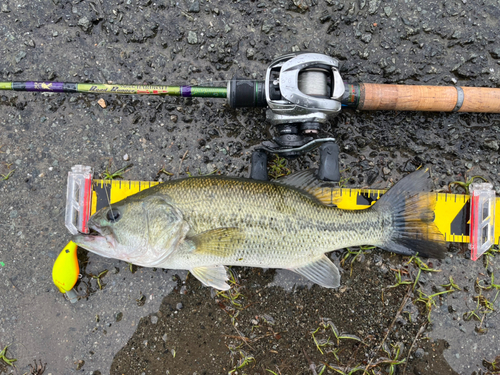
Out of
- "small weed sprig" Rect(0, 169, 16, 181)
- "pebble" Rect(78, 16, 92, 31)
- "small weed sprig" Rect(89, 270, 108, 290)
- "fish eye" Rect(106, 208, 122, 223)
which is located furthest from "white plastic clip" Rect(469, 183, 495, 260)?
"small weed sprig" Rect(0, 169, 16, 181)

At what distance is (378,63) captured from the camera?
10.9ft

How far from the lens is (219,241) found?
2703mm

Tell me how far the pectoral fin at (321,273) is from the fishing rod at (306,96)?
839mm

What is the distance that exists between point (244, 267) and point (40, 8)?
336cm

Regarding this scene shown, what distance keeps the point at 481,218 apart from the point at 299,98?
7.08 ft

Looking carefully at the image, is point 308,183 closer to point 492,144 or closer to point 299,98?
point 299,98

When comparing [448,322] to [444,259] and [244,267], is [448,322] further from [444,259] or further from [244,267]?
[244,267]

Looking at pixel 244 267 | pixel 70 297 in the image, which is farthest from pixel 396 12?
pixel 70 297

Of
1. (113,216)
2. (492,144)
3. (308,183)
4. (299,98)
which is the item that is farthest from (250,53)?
(492,144)

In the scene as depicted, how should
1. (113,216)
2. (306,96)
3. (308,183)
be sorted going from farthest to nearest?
(308,183), (113,216), (306,96)

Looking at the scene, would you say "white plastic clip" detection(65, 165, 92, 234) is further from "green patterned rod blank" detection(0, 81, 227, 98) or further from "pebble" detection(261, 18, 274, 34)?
"pebble" detection(261, 18, 274, 34)

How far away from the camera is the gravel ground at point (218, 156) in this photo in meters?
3.16

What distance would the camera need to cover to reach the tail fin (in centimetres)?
294

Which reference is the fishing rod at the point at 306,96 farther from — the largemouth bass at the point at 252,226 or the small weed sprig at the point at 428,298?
the small weed sprig at the point at 428,298
